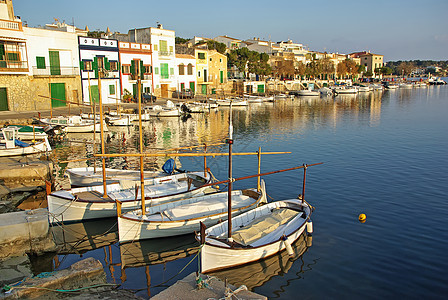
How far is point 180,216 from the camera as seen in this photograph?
1530cm

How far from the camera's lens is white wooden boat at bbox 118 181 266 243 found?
1432 centimetres

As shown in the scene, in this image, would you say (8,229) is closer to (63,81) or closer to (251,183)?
(251,183)

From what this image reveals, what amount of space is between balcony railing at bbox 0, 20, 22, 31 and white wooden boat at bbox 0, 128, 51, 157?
16.6 metres

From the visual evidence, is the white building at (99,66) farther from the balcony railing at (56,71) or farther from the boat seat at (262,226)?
the boat seat at (262,226)

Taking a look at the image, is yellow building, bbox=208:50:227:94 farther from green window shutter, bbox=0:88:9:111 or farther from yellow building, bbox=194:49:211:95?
green window shutter, bbox=0:88:9:111

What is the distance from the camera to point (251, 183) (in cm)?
2328

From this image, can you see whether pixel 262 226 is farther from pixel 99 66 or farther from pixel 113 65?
pixel 113 65

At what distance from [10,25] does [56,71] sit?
24.0 feet

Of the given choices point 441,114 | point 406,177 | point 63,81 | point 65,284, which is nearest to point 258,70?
point 441,114

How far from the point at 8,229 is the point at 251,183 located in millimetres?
14208

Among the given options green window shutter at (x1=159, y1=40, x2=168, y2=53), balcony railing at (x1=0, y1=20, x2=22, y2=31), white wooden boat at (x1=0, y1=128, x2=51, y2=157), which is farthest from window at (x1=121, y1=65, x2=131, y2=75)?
white wooden boat at (x1=0, y1=128, x2=51, y2=157)

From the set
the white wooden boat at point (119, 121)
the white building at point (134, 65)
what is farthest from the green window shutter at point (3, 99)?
the white building at point (134, 65)

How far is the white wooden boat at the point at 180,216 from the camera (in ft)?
47.0

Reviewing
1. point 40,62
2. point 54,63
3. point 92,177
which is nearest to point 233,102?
point 54,63
